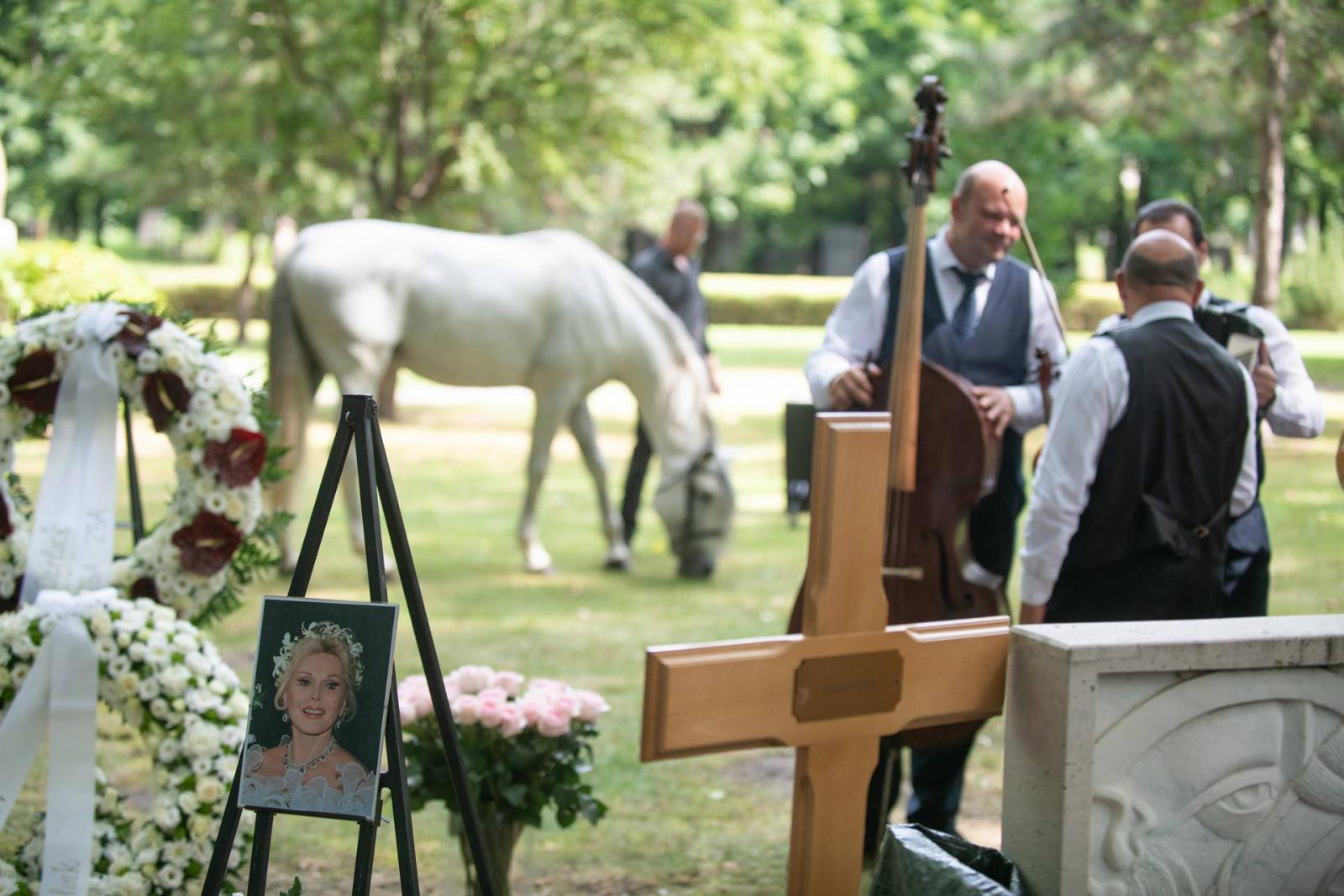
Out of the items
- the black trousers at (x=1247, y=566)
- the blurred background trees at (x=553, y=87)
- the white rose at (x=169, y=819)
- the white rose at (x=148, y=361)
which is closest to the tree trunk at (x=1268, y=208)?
the blurred background trees at (x=553, y=87)

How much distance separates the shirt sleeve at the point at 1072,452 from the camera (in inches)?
136

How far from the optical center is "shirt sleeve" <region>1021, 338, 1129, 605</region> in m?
3.46

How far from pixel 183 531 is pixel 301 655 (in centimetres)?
173

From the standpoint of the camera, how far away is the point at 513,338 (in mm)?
8602

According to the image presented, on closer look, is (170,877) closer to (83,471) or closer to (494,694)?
(494,694)

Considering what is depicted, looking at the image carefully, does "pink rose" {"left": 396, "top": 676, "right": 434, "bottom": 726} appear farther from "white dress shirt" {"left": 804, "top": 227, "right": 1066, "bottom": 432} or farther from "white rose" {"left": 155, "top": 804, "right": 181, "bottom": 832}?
"white dress shirt" {"left": 804, "top": 227, "right": 1066, "bottom": 432}

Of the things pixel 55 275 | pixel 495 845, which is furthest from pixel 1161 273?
pixel 55 275

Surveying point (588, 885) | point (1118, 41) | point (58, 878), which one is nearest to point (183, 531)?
point (58, 878)

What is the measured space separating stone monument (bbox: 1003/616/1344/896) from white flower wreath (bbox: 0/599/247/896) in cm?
194

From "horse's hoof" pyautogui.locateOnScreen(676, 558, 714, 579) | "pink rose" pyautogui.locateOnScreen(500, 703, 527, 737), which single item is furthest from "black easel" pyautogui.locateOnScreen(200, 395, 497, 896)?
"horse's hoof" pyautogui.locateOnScreen(676, 558, 714, 579)

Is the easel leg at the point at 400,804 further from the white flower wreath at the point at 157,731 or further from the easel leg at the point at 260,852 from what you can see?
the white flower wreath at the point at 157,731

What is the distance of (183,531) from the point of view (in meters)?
3.98

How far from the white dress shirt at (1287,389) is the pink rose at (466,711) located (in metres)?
2.04

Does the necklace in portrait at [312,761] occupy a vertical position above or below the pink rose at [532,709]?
above
